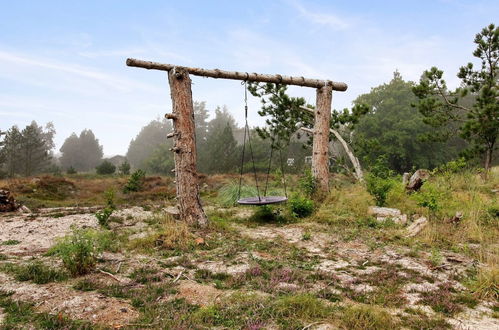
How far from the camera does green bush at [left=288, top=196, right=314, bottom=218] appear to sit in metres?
8.55

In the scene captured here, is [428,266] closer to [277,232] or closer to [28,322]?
[277,232]

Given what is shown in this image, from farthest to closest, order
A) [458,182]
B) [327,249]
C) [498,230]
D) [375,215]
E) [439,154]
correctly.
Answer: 1. [439,154]
2. [458,182]
3. [375,215]
4. [498,230]
5. [327,249]

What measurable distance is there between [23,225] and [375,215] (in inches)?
332

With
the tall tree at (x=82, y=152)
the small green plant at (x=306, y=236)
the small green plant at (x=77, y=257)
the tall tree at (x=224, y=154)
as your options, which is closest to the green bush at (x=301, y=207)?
the small green plant at (x=306, y=236)

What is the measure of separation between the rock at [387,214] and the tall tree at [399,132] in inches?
888

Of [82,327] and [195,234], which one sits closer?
[82,327]

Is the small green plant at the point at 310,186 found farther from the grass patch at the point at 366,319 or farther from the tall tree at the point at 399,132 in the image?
the tall tree at the point at 399,132

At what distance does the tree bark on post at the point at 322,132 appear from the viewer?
9680 mm

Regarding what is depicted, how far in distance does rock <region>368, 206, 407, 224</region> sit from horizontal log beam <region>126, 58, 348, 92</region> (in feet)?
12.4

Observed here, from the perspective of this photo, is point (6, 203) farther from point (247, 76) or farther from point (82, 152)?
point (82, 152)

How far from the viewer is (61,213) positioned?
372 inches

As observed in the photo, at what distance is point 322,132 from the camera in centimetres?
973

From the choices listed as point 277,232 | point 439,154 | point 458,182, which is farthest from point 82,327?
point 439,154

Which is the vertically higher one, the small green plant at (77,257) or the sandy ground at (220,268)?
the small green plant at (77,257)
